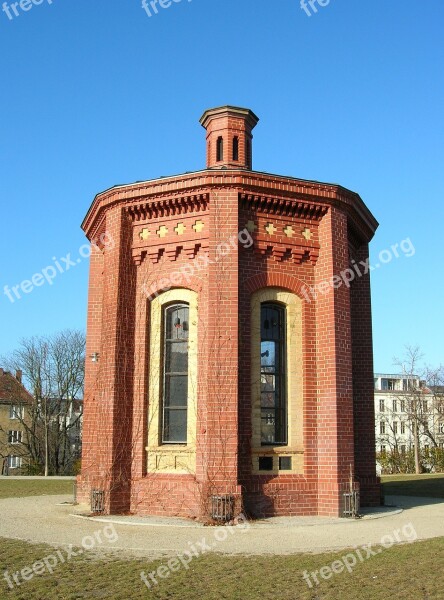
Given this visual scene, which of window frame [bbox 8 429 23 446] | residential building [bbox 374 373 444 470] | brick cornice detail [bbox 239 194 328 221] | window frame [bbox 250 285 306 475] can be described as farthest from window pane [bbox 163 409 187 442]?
window frame [bbox 8 429 23 446]

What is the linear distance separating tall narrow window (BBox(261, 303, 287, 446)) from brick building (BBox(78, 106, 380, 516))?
0.03 meters

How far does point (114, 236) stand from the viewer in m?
15.6

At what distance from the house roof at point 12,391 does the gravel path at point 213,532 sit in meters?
43.6

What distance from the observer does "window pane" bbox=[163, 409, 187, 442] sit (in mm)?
14477

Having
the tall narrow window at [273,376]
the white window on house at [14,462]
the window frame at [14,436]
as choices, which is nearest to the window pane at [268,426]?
the tall narrow window at [273,376]

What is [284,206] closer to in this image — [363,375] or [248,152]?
[248,152]

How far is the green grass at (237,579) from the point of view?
276 inches

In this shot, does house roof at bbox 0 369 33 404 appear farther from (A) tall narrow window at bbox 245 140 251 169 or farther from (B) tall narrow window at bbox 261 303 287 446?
(B) tall narrow window at bbox 261 303 287 446

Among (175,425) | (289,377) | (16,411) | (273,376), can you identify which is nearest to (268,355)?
(273,376)

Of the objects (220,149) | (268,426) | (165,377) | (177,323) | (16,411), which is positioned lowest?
(268,426)

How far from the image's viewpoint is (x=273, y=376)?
584 inches

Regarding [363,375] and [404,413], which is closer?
[363,375]

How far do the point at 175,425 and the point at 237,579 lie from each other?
700cm

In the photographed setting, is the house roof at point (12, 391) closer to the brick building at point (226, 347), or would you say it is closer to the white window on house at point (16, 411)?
the white window on house at point (16, 411)
